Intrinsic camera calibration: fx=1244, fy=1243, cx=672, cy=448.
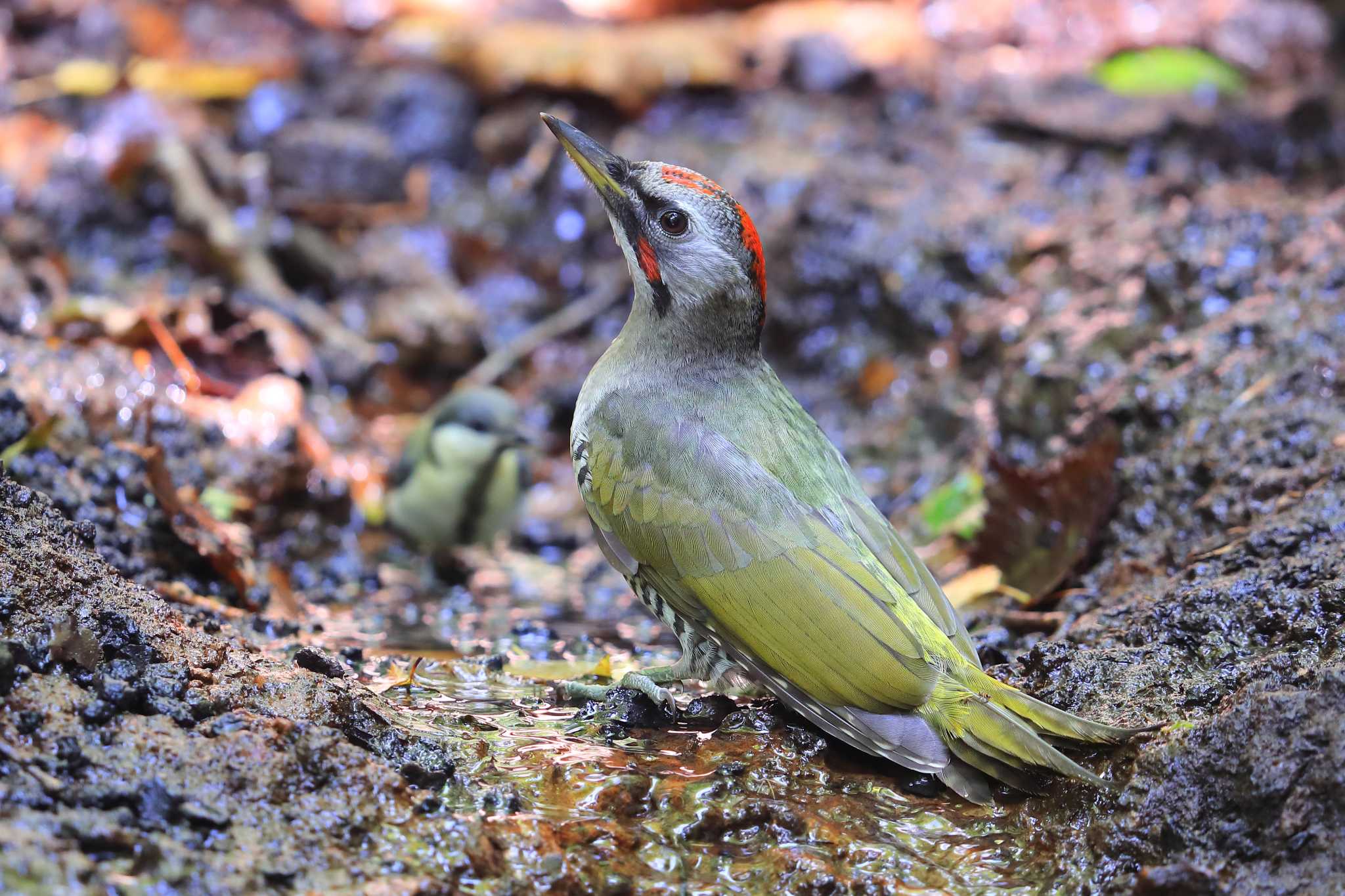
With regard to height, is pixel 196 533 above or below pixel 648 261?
below

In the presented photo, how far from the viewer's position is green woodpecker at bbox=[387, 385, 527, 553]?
5.95 m

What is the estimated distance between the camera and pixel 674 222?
152 inches

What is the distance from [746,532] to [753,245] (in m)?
0.92

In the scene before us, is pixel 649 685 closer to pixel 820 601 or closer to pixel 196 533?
pixel 820 601

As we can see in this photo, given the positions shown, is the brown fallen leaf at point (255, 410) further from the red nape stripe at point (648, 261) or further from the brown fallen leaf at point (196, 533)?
the red nape stripe at point (648, 261)

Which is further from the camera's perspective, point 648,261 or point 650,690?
point 648,261

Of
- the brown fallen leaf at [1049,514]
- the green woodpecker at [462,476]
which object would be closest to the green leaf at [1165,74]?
the brown fallen leaf at [1049,514]

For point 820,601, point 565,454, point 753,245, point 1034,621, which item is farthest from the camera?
point 565,454

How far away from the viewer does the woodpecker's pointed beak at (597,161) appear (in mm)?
4008

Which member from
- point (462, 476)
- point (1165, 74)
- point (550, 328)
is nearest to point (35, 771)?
point (462, 476)

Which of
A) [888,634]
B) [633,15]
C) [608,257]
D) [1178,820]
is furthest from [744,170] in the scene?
[1178,820]

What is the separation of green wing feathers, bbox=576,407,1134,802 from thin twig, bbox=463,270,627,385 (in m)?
3.78

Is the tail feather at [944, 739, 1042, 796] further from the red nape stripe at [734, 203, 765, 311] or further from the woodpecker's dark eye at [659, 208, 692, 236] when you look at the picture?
the woodpecker's dark eye at [659, 208, 692, 236]

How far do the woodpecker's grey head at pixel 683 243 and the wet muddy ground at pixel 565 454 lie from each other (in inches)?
45.8
